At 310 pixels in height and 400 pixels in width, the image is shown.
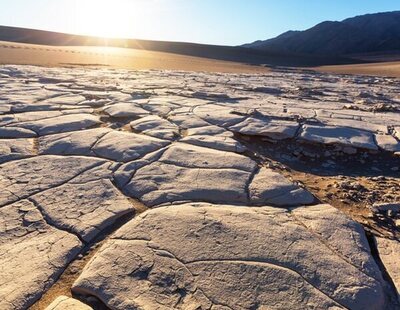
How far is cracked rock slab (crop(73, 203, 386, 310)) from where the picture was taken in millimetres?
1354

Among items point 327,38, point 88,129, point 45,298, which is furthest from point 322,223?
point 327,38

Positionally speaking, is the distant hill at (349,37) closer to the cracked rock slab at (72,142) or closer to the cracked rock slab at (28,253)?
the cracked rock slab at (72,142)

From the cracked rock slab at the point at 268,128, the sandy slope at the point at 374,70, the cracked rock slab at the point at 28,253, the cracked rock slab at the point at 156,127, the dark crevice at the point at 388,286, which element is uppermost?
the cracked rock slab at the point at 268,128

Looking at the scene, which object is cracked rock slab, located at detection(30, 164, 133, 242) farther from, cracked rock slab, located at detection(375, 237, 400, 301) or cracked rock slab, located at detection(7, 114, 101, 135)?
cracked rock slab, located at detection(375, 237, 400, 301)

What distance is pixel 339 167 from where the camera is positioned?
9.33ft

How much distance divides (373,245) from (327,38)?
276 ft

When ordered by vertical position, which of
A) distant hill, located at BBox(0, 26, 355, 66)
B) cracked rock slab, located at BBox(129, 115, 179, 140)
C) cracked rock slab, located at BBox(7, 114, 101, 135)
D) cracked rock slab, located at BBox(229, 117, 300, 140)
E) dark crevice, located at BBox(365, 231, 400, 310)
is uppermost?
cracked rock slab, located at BBox(229, 117, 300, 140)

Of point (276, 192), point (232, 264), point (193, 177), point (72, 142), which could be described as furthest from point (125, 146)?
point (232, 264)

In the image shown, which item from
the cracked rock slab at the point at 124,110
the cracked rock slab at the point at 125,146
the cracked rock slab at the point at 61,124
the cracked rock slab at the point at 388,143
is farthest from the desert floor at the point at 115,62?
the cracked rock slab at the point at 388,143

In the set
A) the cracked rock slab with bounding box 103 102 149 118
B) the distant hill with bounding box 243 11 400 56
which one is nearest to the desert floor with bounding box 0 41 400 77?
the cracked rock slab with bounding box 103 102 149 118

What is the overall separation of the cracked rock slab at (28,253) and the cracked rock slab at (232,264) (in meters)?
0.14

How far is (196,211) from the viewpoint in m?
1.90

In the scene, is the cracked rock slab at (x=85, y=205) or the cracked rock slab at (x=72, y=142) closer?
the cracked rock slab at (x=85, y=205)

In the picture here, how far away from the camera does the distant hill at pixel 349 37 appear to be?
69.9m
